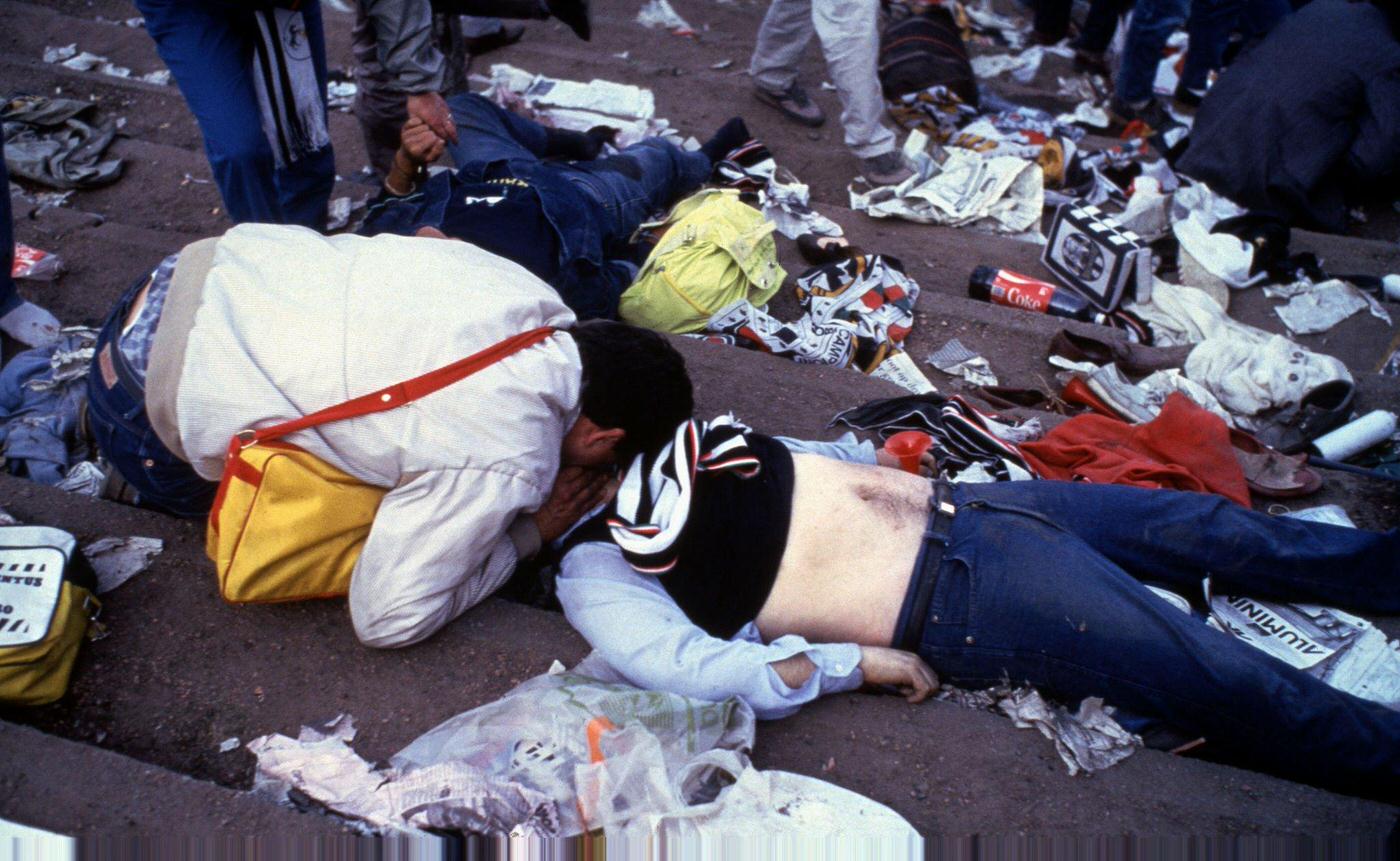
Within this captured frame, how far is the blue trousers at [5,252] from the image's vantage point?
341cm

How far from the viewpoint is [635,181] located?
14.3 ft

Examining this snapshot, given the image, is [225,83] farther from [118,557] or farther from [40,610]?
[40,610]

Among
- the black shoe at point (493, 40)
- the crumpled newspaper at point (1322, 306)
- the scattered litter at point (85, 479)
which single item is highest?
the black shoe at point (493, 40)

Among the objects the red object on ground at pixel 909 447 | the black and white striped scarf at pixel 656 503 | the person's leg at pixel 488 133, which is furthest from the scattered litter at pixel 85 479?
the red object on ground at pixel 909 447

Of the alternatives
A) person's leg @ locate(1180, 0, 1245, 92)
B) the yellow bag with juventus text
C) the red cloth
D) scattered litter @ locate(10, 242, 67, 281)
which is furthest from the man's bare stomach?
person's leg @ locate(1180, 0, 1245, 92)

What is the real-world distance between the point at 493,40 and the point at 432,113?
9.06 feet

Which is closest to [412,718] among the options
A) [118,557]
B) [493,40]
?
[118,557]

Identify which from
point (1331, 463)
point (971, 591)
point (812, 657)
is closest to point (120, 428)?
point (812, 657)

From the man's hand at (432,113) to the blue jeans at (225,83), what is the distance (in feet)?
1.34

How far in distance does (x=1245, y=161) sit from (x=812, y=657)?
412cm

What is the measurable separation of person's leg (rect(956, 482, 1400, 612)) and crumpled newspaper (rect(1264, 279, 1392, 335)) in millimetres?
2035

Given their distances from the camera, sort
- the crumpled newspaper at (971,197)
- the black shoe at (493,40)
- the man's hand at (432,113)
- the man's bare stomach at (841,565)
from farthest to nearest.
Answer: the black shoe at (493,40)
the crumpled newspaper at (971,197)
the man's hand at (432,113)
the man's bare stomach at (841,565)

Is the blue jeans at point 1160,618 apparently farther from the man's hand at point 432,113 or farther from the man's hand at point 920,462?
the man's hand at point 432,113

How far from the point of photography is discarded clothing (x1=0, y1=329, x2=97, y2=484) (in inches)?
116
